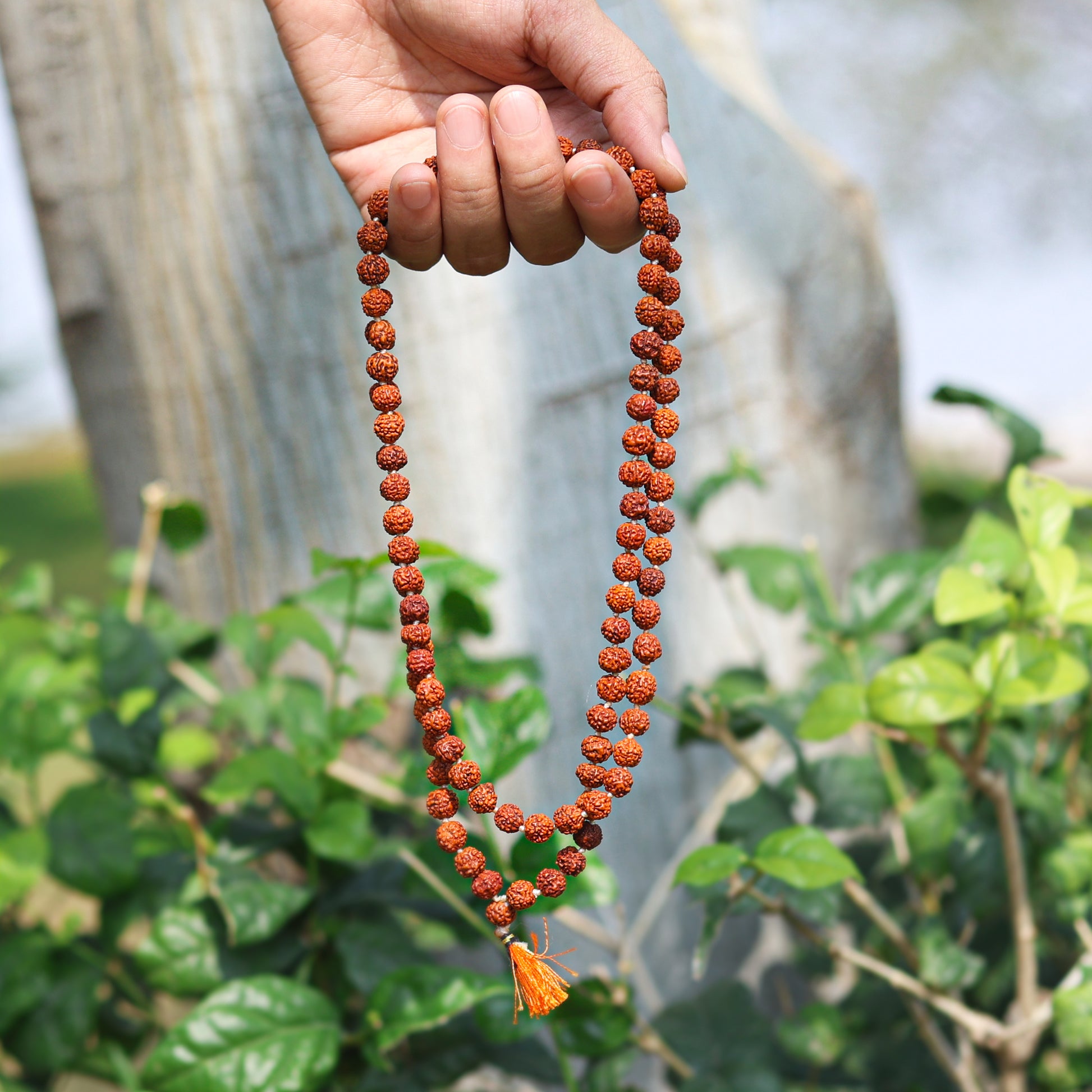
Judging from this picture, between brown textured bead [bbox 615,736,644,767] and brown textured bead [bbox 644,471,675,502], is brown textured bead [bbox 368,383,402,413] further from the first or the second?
brown textured bead [bbox 615,736,644,767]

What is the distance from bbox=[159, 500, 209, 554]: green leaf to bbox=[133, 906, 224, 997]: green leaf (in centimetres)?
55

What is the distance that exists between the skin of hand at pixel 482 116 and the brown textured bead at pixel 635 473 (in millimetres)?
208

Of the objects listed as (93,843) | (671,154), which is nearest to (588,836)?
(671,154)

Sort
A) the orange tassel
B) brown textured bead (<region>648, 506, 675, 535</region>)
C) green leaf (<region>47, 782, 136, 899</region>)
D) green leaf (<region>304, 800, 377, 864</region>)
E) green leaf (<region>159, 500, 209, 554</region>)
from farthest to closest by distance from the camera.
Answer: green leaf (<region>159, 500, 209, 554</region>) < green leaf (<region>47, 782, 136, 899</region>) < green leaf (<region>304, 800, 377, 864</region>) < brown textured bead (<region>648, 506, 675, 535</region>) < the orange tassel

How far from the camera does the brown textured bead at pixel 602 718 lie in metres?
0.80

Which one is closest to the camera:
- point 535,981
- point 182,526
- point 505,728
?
point 535,981

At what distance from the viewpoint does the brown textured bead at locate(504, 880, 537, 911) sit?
761mm

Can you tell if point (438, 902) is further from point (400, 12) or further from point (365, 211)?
point (400, 12)

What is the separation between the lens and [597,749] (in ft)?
2.58

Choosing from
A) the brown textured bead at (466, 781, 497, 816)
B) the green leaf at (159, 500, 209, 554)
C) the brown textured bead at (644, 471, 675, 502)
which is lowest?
the green leaf at (159, 500, 209, 554)

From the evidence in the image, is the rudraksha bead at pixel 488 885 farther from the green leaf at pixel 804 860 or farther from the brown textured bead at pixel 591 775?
the green leaf at pixel 804 860

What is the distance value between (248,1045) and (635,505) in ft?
2.04

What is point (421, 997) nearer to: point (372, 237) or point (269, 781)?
point (269, 781)

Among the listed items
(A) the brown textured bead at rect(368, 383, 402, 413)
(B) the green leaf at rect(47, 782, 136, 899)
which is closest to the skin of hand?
(A) the brown textured bead at rect(368, 383, 402, 413)
